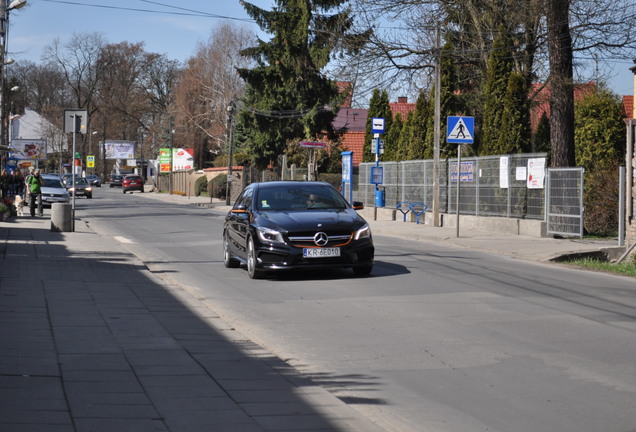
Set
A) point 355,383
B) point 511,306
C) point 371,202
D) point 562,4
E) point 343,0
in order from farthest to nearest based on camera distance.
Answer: point 343,0
point 371,202
point 562,4
point 511,306
point 355,383

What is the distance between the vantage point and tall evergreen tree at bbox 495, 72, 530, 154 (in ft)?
95.0

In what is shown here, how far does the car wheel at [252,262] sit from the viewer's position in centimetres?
1391

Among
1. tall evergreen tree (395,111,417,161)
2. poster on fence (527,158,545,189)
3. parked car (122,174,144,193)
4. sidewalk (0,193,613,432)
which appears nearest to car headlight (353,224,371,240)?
sidewalk (0,193,613,432)

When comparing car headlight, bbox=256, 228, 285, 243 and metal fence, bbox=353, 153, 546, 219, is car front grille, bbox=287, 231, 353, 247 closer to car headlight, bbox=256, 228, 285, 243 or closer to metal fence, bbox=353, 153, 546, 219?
car headlight, bbox=256, 228, 285, 243

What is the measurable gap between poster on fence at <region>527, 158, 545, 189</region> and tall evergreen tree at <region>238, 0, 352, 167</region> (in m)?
29.7

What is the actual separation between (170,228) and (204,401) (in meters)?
22.8

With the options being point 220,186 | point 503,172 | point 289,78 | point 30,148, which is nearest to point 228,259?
point 503,172

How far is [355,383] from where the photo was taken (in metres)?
6.96

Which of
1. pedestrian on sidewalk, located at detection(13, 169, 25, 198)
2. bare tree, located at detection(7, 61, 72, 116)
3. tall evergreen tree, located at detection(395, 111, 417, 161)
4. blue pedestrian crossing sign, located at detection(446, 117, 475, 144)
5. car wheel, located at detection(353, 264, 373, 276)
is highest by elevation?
bare tree, located at detection(7, 61, 72, 116)

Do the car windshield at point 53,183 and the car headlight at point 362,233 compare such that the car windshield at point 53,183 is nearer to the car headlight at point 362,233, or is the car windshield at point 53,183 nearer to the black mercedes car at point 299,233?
the black mercedes car at point 299,233

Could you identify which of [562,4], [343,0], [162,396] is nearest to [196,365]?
[162,396]

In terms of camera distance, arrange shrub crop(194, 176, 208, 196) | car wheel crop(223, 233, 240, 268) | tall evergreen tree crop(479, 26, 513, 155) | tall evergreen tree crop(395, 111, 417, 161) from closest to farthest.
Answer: car wheel crop(223, 233, 240, 268) → tall evergreen tree crop(479, 26, 513, 155) → tall evergreen tree crop(395, 111, 417, 161) → shrub crop(194, 176, 208, 196)

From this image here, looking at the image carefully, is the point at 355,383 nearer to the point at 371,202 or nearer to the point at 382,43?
the point at 382,43

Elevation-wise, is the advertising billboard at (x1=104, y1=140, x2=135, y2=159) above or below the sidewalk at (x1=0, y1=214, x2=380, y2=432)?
above
